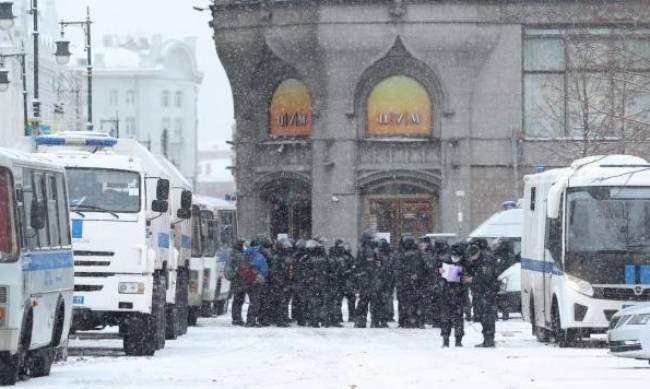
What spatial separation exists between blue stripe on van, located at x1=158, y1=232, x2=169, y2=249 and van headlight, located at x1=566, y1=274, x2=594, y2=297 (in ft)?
20.2

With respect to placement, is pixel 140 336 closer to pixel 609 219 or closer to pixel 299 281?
pixel 609 219

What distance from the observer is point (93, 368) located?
76.0ft

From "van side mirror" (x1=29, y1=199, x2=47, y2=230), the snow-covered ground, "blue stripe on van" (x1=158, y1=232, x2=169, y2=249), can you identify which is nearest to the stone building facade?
the snow-covered ground

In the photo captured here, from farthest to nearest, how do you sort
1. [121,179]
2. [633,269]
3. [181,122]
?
[181,122]
[633,269]
[121,179]

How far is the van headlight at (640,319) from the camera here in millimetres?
23109

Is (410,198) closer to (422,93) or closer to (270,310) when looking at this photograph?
(422,93)

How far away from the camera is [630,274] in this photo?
28922mm

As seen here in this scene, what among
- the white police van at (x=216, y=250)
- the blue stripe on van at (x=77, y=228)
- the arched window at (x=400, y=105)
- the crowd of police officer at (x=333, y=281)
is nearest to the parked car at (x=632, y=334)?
the blue stripe on van at (x=77, y=228)

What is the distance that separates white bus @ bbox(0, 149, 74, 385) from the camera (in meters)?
19.4

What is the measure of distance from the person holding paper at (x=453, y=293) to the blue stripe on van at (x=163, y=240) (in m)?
4.31

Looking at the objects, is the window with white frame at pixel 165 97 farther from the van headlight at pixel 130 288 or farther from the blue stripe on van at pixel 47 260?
the blue stripe on van at pixel 47 260

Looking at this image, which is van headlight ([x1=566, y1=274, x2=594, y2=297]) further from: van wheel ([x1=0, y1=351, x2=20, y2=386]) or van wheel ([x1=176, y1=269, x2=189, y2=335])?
van wheel ([x1=0, y1=351, x2=20, y2=386])

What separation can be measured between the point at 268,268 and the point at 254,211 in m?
25.6

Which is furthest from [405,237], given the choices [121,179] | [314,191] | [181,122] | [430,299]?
[181,122]
